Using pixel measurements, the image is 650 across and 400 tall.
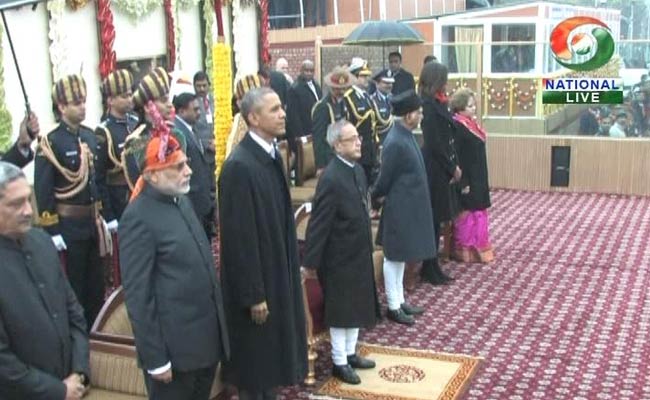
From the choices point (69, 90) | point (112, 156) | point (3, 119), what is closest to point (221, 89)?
point (69, 90)

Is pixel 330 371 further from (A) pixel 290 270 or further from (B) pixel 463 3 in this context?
(B) pixel 463 3

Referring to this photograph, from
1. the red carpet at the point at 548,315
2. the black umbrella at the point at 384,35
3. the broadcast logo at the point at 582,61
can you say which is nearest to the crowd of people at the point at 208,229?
the red carpet at the point at 548,315

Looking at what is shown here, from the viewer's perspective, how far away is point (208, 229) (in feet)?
20.9

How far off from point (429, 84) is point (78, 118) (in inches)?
111

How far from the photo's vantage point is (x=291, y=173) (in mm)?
8578

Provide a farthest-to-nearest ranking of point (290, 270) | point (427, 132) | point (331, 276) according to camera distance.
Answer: point (427, 132) < point (331, 276) < point (290, 270)

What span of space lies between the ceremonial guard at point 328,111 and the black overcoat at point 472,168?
1.23m

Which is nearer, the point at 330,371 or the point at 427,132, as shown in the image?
the point at 330,371

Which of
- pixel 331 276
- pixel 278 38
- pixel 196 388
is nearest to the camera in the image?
pixel 196 388

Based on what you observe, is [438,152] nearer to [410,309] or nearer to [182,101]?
[410,309]

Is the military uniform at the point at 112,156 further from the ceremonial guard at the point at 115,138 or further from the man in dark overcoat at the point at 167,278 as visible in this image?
the man in dark overcoat at the point at 167,278

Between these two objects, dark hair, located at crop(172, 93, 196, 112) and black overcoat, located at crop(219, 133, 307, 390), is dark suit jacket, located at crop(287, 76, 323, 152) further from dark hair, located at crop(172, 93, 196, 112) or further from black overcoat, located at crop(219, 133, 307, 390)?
black overcoat, located at crop(219, 133, 307, 390)

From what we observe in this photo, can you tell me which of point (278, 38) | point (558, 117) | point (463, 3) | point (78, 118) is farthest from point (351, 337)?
point (463, 3)

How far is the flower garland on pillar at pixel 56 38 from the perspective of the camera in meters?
7.75
